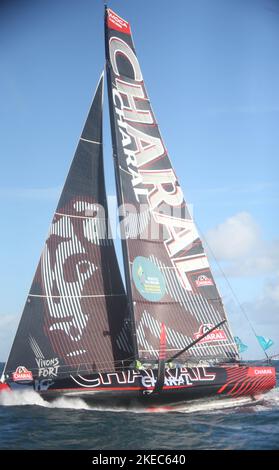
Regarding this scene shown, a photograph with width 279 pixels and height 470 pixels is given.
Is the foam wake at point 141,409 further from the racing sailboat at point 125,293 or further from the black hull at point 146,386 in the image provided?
the racing sailboat at point 125,293

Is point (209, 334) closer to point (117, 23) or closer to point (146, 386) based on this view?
point (146, 386)

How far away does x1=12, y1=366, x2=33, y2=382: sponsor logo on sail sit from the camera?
19.3 metres

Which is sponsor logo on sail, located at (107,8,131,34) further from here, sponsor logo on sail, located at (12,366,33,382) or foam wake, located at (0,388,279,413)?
foam wake, located at (0,388,279,413)

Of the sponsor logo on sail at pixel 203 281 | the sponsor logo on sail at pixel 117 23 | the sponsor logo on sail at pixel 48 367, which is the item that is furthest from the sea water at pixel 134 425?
the sponsor logo on sail at pixel 117 23

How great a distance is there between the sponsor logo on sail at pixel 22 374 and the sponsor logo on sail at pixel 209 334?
707 cm

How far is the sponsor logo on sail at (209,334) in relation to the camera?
71.5ft

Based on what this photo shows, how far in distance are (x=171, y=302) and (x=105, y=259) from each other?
3.52 meters

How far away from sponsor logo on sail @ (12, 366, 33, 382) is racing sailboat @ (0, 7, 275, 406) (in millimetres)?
39

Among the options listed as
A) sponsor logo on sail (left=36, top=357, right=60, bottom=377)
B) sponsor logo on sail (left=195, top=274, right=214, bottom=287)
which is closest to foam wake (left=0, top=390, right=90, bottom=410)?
sponsor logo on sail (left=36, top=357, right=60, bottom=377)

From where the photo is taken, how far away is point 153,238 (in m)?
22.6

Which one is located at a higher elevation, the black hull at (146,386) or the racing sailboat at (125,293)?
the racing sailboat at (125,293)

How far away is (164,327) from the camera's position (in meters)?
21.3

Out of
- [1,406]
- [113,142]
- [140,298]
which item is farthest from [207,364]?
[113,142]

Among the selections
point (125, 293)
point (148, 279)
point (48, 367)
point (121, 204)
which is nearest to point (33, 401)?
point (48, 367)
